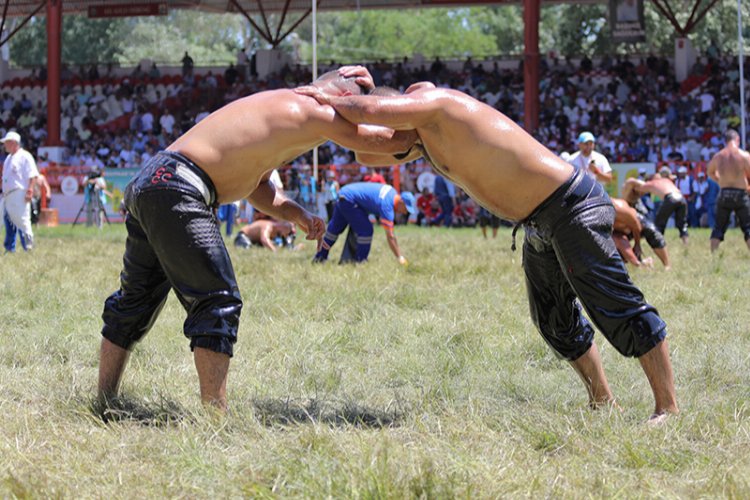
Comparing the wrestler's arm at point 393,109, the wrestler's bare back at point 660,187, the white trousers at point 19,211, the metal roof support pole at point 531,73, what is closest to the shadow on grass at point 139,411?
the wrestler's arm at point 393,109

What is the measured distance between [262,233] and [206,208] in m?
11.2

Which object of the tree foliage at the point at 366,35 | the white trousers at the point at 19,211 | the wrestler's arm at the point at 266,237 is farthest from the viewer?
the tree foliage at the point at 366,35

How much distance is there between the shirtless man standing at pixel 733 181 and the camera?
1269 cm

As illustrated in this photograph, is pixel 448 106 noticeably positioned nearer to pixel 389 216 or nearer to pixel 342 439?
pixel 342 439

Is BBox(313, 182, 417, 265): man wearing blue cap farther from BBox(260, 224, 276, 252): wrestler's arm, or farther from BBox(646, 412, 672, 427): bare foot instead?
BBox(646, 412, 672, 427): bare foot

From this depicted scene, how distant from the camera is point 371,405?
4.67 m

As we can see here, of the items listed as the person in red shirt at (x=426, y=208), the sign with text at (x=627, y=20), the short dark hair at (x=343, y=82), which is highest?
the sign with text at (x=627, y=20)

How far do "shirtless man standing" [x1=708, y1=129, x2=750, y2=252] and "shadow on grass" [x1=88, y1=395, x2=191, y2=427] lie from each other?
9863 mm

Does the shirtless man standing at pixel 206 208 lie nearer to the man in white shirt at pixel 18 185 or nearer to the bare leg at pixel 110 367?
the bare leg at pixel 110 367

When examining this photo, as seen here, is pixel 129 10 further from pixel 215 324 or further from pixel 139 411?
pixel 215 324

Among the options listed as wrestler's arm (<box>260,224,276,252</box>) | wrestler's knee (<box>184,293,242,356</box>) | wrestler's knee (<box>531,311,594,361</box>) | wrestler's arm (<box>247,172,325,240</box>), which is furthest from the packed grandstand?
wrestler's knee (<box>184,293,242,356</box>)

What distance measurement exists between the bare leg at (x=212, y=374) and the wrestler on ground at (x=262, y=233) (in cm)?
1091

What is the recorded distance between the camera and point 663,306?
25.2 feet

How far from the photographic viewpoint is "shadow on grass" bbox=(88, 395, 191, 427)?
4.15 meters
